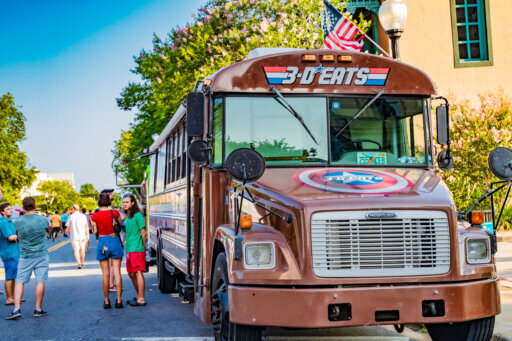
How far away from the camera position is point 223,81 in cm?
666

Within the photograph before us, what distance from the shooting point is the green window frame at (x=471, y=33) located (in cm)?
2531

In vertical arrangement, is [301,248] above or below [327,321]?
above

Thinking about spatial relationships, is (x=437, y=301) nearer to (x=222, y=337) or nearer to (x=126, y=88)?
(x=222, y=337)

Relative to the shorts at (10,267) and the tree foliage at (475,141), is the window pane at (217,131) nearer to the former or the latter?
the shorts at (10,267)

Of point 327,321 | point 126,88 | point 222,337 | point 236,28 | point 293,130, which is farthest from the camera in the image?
point 126,88

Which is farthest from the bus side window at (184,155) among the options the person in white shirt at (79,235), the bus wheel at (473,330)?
the person in white shirt at (79,235)

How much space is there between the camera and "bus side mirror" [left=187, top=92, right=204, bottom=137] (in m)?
6.56

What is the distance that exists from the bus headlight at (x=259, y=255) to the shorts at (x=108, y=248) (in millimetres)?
5437

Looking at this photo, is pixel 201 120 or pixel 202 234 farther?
pixel 202 234

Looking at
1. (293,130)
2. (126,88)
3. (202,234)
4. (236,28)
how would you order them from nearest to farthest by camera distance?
(293,130) < (202,234) < (236,28) < (126,88)

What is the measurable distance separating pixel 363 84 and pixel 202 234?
2231mm

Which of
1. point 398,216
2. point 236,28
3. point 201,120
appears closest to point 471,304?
point 398,216

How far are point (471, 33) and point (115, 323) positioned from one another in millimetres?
20879

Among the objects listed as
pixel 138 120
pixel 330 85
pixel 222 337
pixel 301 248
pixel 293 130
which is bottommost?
pixel 222 337
